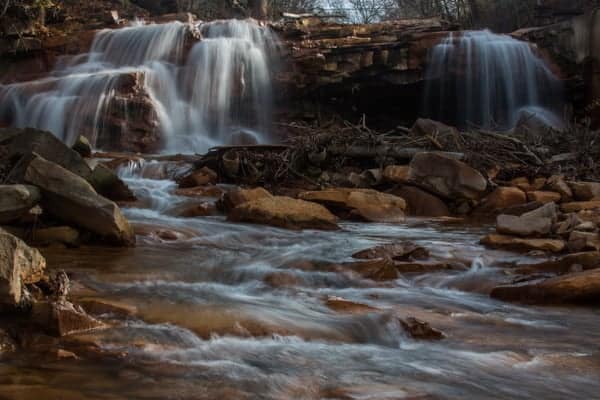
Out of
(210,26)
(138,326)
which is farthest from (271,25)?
(138,326)

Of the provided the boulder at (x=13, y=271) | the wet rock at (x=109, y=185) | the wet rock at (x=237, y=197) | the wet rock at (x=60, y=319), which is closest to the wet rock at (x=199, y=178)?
the wet rock at (x=109, y=185)

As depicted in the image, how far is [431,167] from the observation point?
823cm

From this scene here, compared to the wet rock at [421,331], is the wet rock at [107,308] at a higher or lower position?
higher

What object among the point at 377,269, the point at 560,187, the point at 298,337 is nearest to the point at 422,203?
the point at 560,187

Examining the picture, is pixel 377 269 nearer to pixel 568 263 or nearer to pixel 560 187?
pixel 568 263

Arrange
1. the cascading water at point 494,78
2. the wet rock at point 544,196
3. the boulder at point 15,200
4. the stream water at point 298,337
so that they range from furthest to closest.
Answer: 1. the cascading water at point 494,78
2. the wet rock at point 544,196
3. the boulder at point 15,200
4. the stream water at point 298,337

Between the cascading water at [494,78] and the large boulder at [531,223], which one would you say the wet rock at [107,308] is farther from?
the cascading water at [494,78]

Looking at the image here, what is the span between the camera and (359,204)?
7711 millimetres

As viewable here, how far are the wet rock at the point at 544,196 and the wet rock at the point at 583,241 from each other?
2068 mm

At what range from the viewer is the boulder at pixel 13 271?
3.14 metres

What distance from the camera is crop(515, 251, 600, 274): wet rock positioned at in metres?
4.76

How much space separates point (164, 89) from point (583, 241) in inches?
409

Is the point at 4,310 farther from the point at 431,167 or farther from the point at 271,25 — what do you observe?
the point at 271,25

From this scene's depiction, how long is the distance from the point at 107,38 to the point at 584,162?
1135cm
